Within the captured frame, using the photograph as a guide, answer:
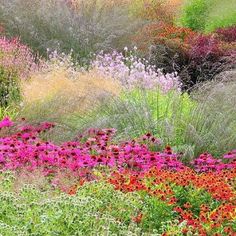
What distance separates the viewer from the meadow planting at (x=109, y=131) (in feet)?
17.9

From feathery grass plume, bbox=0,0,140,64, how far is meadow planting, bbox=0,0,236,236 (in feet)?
0.09

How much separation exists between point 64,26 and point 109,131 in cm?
778

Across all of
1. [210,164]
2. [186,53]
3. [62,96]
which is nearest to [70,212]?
[210,164]

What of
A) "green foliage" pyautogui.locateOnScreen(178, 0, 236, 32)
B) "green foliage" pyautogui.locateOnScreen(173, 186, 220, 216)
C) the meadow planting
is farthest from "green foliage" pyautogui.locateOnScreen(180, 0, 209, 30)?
"green foliage" pyautogui.locateOnScreen(173, 186, 220, 216)

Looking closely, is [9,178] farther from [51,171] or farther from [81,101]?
[81,101]

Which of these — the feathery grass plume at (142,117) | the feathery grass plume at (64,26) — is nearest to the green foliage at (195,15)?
the feathery grass plume at (64,26)

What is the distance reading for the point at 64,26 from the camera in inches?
633

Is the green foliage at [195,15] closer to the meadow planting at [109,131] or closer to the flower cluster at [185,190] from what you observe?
the meadow planting at [109,131]

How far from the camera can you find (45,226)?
479 centimetres

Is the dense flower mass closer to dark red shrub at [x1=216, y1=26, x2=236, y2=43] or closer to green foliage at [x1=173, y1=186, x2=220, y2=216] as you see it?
green foliage at [x1=173, y1=186, x2=220, y2=216]

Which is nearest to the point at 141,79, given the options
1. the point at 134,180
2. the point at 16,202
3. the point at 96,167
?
the point at 96,167

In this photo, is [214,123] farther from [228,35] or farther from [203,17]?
[203,17]

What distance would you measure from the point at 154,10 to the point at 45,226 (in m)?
14.8

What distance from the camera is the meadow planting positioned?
17.9 ft
